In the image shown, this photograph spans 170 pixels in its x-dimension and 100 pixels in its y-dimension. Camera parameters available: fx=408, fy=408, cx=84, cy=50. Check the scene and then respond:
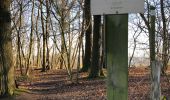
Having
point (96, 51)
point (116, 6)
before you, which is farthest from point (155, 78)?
point (96, 51)

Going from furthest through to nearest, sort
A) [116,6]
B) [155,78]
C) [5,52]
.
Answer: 1. [5,52]
2. [155,78]
3. [116,6]

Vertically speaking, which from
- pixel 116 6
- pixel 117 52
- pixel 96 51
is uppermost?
pixel 116 6

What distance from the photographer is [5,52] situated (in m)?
14.3

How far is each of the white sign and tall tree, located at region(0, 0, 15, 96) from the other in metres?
10.5

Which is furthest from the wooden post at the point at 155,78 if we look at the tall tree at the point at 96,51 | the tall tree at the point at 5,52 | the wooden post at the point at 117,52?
the tall tree at the point at 96,51

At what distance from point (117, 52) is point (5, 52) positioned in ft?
34.4

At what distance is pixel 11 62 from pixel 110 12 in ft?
35.5

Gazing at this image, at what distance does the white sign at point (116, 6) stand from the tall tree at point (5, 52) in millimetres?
10469

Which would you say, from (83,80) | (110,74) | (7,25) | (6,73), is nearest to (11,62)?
(6,73)

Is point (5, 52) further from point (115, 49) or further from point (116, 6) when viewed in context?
point (116, 6)

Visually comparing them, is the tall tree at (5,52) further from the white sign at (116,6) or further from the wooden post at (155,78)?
the white sign at (116,6)

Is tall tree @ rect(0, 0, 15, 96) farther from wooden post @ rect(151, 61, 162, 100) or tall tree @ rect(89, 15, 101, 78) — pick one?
wooden post @ rect(151, 61, 162, 100)

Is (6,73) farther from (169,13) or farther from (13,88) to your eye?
(169,13)

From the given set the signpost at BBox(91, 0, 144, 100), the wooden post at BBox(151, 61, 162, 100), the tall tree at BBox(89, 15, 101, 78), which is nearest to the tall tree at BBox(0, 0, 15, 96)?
the tall tree at BBox(89, 15, 101, 78)
